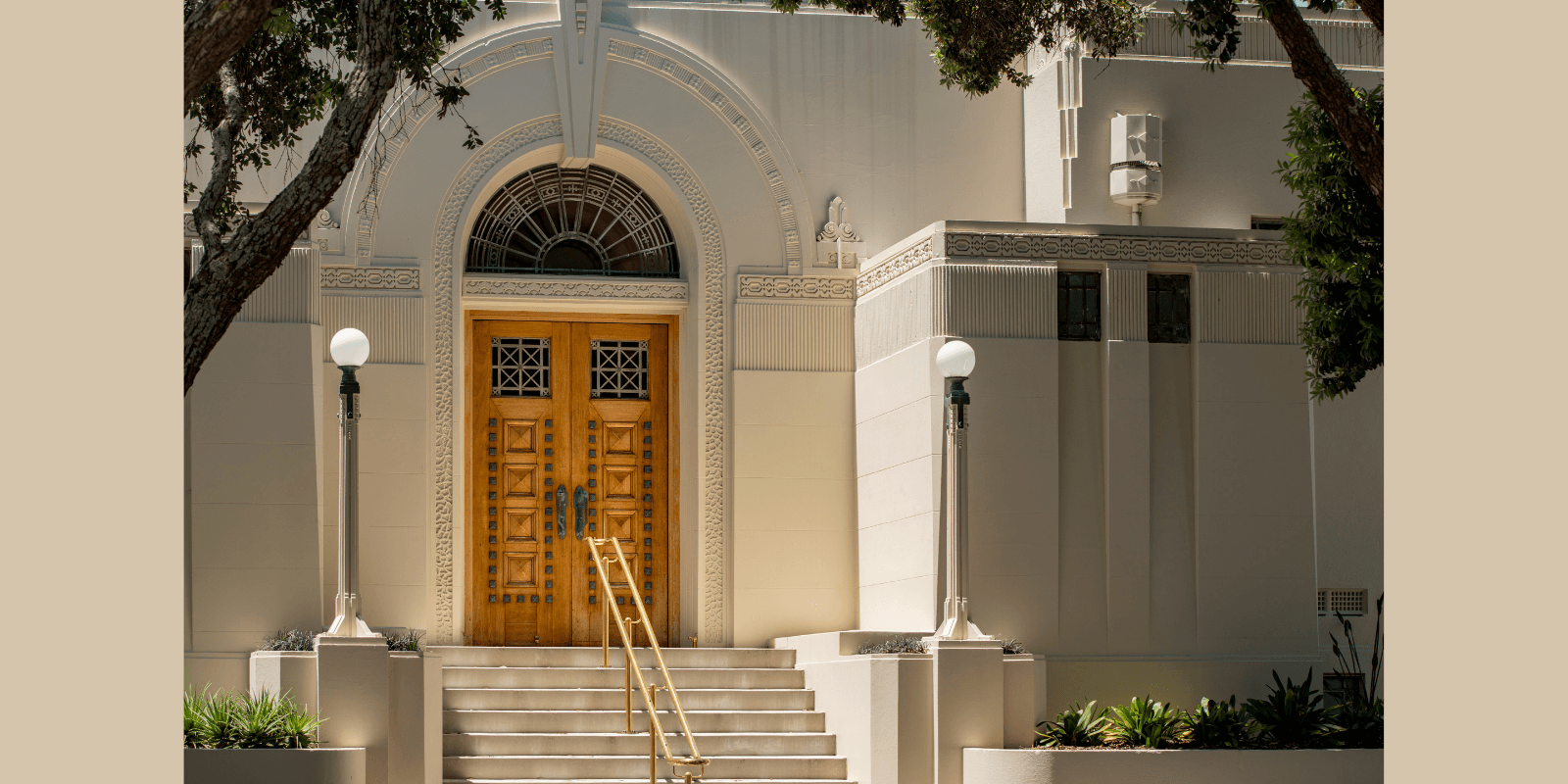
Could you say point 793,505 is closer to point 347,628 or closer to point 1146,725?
point 1146,725

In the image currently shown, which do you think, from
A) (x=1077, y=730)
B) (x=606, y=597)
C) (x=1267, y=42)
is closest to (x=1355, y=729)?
(x=1077, y=730)

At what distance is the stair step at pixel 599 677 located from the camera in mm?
13516

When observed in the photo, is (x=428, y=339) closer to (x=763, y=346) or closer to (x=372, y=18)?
(x=763, y=346)

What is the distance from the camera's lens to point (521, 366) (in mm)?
15664

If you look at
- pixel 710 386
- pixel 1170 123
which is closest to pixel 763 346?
pixel 710 386

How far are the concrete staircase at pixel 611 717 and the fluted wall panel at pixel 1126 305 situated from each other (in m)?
3.80

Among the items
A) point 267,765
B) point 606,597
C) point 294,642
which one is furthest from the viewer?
point 606,597

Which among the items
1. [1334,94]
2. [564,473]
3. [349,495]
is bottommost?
[349,495]

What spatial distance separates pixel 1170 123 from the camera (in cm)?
1540

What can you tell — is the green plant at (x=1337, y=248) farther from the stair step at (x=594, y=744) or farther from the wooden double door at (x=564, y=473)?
the wooden double door at (x=564, y=473)

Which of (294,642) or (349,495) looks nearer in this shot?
(349,495)

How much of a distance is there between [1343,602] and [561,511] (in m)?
6.75

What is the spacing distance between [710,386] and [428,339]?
250 centimetres

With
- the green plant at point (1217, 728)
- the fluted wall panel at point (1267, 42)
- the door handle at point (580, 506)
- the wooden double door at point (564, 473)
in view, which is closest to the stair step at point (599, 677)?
the wooden double door at point (564, 473)
